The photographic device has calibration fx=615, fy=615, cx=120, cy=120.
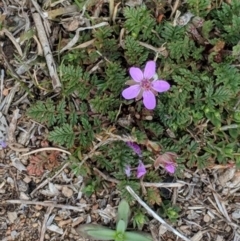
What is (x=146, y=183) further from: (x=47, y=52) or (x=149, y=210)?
(x=47, y=52)

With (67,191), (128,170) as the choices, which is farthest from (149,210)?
(67,191)

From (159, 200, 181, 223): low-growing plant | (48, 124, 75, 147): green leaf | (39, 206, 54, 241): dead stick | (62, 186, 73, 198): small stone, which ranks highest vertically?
(48, 124, 75, 147): green leaf

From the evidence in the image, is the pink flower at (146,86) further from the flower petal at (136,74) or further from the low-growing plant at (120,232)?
the low-growing plant at (120,232)

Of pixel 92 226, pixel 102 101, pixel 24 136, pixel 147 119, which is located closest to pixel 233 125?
pixel 147 119

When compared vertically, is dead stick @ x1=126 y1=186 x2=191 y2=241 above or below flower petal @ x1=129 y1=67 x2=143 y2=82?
below

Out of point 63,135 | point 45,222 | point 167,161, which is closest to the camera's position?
point 167,161

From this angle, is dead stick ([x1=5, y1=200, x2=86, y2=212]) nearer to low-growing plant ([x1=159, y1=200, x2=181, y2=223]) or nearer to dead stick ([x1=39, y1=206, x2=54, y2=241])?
dead stick ([x1=39, y1=206, x2=54, y2=241])

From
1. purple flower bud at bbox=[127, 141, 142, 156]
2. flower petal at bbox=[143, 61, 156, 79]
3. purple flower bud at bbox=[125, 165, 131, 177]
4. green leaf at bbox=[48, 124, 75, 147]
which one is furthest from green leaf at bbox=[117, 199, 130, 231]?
flower petal at bbox=[143, 61, 156, 79]

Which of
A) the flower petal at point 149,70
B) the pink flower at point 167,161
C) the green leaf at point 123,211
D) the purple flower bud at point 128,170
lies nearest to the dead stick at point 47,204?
the green leaf at point 123,211
